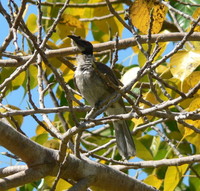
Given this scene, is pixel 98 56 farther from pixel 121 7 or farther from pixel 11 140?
pixel 11 140

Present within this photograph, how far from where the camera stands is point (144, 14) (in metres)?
3.33

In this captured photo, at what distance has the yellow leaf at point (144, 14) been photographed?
3320 mm

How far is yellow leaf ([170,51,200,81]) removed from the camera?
3.14m

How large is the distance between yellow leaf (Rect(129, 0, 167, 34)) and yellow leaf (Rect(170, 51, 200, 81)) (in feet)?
0.75

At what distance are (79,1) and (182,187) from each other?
183 cm

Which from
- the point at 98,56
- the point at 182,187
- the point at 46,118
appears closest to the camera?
the point at 46,118

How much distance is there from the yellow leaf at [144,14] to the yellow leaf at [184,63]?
228mm

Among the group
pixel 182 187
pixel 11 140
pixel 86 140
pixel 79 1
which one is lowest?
pixel 182 187

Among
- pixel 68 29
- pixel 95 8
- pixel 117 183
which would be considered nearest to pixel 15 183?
pixel 117 183

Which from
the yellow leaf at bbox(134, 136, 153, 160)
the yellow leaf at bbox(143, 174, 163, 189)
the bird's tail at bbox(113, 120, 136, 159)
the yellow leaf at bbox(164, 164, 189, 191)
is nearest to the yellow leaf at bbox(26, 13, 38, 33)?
the bird's tail at bbox(113, 120, 136, 159)

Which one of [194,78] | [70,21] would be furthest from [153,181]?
[70,21]

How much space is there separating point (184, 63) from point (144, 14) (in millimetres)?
395

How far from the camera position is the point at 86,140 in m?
5.19

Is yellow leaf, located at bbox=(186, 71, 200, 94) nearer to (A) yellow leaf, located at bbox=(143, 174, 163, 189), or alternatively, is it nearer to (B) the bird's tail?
(A) yellow leaf, located at bbox=(143, 174, 163, 189)
